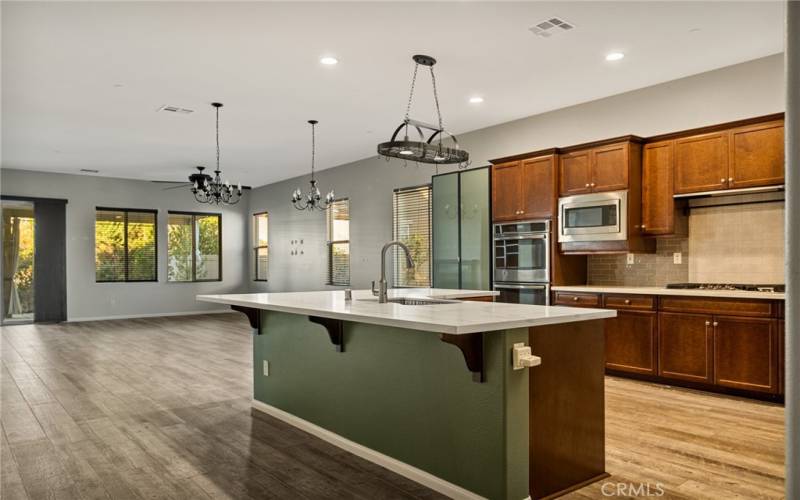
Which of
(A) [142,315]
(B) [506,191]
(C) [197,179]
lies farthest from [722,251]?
(A) [142,315]

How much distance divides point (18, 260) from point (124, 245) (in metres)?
1.86

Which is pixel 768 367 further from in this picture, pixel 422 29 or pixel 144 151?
pixel 144 151

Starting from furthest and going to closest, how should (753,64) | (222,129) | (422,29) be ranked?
(222,129) → (753,64) → (422,29)

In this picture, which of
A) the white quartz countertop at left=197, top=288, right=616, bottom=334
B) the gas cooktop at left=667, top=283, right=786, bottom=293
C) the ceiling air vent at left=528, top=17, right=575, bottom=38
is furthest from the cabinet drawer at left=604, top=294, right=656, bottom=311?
the ceiling air vent at left=528, top=17, right=575, bottom=38

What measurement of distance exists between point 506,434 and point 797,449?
50.4 inches

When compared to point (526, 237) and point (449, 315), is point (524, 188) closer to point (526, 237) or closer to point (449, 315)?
point (526, 237)

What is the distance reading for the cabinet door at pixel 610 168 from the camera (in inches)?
208

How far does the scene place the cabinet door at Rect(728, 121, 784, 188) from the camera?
4.42 meters

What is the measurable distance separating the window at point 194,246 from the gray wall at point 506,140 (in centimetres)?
112

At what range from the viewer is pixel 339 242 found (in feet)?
33.1

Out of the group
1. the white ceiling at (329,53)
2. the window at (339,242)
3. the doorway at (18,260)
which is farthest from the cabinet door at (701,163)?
the doorway at (18,260)

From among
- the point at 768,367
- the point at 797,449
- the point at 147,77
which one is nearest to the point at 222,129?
the point at 147,77

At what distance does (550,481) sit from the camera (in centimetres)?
264

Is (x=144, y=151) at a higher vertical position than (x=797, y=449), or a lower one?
higher
